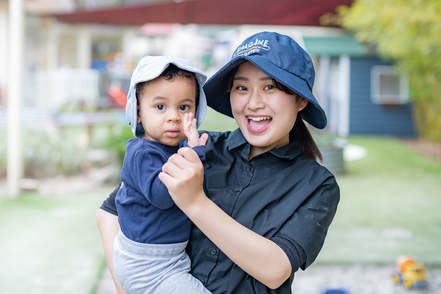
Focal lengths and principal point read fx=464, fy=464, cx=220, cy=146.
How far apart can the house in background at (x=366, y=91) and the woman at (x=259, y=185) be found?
1186 cm

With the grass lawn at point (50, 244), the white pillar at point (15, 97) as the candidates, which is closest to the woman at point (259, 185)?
the grass lawn at point (50, 244)

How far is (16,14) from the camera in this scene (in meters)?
5.98

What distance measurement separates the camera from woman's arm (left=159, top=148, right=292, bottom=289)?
1.24 meters

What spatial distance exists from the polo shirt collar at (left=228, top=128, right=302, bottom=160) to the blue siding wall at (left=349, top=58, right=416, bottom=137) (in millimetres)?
12218

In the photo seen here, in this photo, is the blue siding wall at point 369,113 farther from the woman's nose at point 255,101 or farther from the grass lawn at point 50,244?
the woman's nose at point 255,101

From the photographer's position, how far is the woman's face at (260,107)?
4.83 feet

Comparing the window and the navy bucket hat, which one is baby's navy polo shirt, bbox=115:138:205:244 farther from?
the window

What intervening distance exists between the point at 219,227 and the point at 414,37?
8.01 metres

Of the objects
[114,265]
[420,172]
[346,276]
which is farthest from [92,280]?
[420,172]

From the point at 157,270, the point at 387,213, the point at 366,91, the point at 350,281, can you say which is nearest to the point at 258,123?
the point at 157,270

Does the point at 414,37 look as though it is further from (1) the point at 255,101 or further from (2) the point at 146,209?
(2) the point at 146,209

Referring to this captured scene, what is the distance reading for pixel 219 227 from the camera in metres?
1.25

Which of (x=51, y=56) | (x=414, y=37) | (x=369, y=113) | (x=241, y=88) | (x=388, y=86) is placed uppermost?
(x=51, y=56)

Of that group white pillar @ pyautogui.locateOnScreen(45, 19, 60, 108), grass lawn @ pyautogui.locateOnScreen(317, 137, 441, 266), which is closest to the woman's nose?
grass lawn @ pyautogui.locateOnScreen(317, 137, 441, 266)
